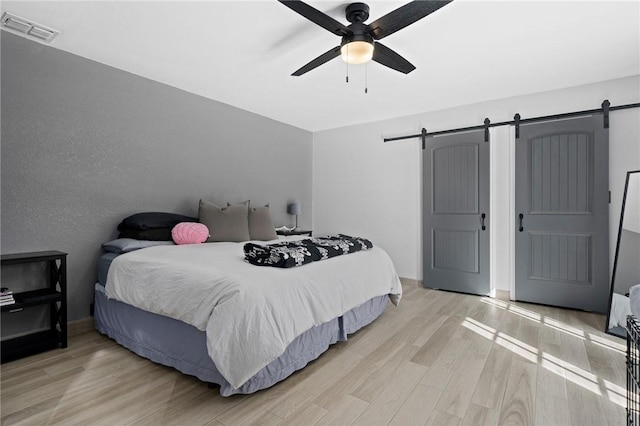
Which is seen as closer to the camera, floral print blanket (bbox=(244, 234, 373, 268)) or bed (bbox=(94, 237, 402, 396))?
bed (bbox=(94, 237, 402, 396))

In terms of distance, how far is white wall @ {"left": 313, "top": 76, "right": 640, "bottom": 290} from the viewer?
336cm

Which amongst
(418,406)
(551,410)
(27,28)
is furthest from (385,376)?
(27,28)

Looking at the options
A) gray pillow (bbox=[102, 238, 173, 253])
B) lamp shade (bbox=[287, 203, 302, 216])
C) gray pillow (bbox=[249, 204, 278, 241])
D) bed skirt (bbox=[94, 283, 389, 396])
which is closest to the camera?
bed skirt (bbox=[94, 283, 389, 396])

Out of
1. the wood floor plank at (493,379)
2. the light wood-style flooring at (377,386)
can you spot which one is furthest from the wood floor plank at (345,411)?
the wood floor plank at (493,379)

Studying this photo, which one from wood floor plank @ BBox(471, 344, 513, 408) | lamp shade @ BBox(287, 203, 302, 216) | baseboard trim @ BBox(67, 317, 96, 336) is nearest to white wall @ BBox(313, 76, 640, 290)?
lamp shade @ BBox(287, 203, 302, 216)

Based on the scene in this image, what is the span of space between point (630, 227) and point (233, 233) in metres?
3.92

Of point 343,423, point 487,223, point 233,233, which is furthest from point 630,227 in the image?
point 233,233

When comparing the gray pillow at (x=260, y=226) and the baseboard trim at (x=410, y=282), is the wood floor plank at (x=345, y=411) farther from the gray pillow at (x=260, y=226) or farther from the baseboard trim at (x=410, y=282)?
the baseboard trim at (x=410, y=282)

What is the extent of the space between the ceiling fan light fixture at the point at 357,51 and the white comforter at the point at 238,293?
1518 millimetres

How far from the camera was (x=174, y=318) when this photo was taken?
81.0 inches

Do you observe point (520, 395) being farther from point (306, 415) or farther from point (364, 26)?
point (364, 26)

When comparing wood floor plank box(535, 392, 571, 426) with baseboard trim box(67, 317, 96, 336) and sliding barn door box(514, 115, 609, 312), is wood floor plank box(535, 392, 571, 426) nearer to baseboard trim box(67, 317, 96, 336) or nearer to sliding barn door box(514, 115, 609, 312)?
sliding barn door box(514, 115, 609, 312)

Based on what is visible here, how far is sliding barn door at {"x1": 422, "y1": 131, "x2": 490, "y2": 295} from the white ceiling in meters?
0.71

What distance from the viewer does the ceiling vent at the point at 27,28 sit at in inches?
91.7
